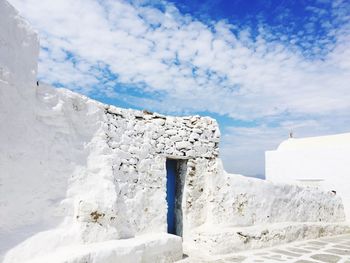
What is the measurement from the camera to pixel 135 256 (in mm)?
4723

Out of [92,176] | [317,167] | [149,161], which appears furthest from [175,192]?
[317,167]

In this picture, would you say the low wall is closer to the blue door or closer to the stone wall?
the stone wall

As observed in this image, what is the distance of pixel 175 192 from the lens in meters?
7.25

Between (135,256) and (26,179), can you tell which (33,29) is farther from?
(135,256)

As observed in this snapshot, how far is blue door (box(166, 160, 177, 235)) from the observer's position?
279 inches

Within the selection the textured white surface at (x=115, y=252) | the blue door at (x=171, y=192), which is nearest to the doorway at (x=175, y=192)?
the blue door at (x=171, y=192)

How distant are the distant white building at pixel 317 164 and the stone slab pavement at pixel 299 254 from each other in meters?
4.18

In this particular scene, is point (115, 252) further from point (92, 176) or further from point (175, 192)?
point (175, 192)

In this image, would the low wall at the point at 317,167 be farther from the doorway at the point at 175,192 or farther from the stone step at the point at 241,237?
the doorway at the point at 175,192

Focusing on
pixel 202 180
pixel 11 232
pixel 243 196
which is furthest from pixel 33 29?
pixel 243 196

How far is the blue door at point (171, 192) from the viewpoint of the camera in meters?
7.08

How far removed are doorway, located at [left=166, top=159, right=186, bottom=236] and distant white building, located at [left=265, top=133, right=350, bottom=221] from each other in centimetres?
700

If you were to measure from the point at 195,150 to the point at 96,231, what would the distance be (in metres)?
3.08

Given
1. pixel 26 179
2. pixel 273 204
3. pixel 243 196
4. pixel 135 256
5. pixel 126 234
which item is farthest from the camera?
pixel 273 204
